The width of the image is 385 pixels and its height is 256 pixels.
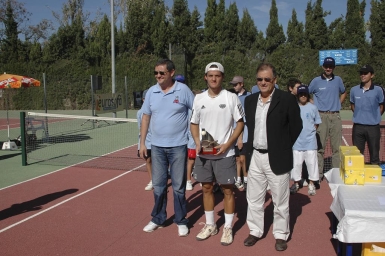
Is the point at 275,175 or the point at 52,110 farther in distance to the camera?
the point at 52,110

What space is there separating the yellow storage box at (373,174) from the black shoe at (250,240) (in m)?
1.39

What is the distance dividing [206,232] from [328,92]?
3.73m

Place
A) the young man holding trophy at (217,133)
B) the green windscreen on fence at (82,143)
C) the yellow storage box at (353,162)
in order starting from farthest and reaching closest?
the green windscreen on fence at (82,143), the young man holding trophy at (217,133), the yellow storage box at (353,162)

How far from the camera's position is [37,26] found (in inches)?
2008

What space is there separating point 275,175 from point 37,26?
5280 cm

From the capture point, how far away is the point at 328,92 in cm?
709

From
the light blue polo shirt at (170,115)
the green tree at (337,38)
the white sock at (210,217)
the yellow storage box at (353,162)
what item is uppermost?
the green tree at (337,38)

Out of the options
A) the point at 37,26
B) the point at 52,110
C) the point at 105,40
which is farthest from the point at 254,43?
the point at 37,26

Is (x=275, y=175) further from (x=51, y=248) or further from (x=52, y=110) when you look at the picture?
(x=52, y=110)

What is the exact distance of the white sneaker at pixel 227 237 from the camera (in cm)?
458

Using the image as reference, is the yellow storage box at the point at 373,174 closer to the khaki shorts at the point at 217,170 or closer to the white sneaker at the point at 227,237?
the khaki shorts at the point at 217,170

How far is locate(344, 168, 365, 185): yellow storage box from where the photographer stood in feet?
13.9

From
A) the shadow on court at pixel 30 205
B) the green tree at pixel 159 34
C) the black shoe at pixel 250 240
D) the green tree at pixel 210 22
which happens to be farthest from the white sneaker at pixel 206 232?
the green tree at pixel 210 22

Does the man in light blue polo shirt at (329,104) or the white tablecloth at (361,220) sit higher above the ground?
the man in light blue polo shirt at (329,104)
